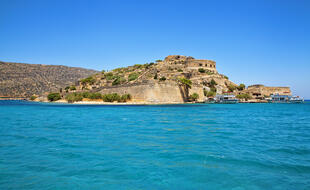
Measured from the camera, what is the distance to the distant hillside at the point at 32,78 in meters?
68.5

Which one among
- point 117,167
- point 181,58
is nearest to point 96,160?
point 117,167

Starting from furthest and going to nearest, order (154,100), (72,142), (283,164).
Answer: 1. (154,100)
2. (72,142)
3. (283,164)

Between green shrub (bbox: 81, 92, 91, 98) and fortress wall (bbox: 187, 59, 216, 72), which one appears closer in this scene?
green shrub (bbox: 81, 92, 91, 98)

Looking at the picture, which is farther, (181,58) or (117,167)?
A: (181,58)

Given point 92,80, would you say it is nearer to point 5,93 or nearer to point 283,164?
point 5,93

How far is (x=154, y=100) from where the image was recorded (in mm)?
35062

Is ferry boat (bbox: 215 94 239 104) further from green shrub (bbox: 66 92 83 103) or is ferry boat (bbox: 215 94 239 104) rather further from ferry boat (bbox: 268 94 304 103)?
green shrub (bbox: 66 92 83 103)

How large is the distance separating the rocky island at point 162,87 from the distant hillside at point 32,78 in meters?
22.2

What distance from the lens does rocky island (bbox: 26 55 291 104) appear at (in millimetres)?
36094

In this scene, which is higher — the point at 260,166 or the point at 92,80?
the point at 92,80

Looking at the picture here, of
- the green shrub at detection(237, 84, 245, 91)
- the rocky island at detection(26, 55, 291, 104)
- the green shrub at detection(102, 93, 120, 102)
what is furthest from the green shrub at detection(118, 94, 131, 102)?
the green shrub at detection(237, 84, 245, 91)

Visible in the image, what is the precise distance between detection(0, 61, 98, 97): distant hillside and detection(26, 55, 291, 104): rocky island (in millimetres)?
22222

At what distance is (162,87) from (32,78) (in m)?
61.5

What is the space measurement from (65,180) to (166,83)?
33.1 m
